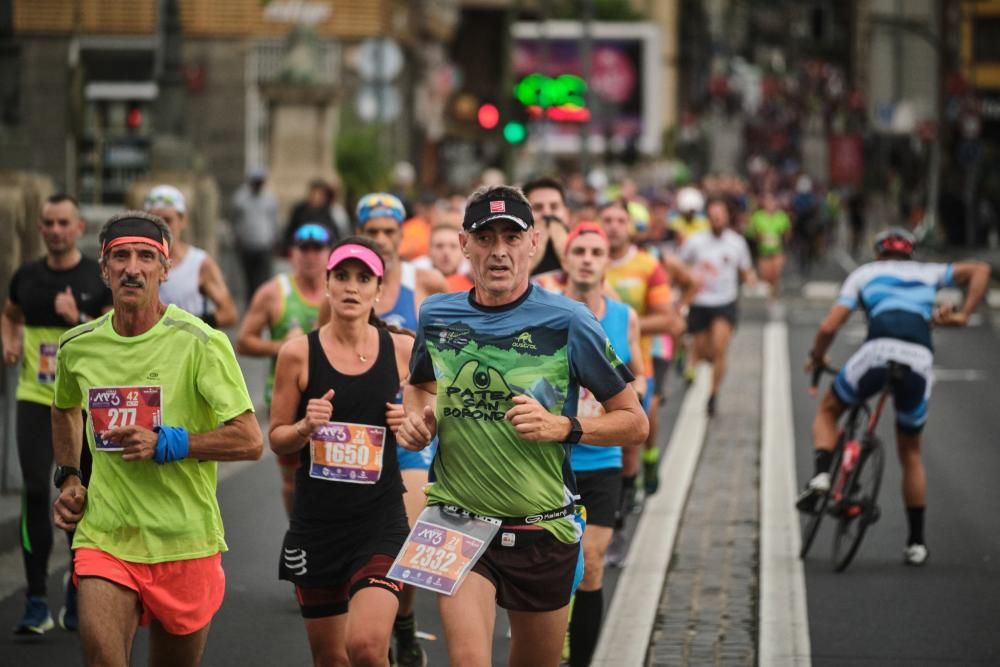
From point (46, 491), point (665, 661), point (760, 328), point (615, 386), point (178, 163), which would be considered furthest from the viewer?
point (760, 328)

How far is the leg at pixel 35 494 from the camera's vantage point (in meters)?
9.00

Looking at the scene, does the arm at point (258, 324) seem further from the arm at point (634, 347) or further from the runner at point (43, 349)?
the arm at point (634, 347)

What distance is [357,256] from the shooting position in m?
7.13

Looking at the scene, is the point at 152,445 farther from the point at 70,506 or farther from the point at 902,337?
the point at 902,337

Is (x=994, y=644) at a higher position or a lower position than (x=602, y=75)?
lower

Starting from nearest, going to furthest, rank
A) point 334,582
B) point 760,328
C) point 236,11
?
point 334,582
point 760,328
point 236,11

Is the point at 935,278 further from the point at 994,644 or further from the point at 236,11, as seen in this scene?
the point at 236,11

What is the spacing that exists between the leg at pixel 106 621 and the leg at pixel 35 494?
3164 mm

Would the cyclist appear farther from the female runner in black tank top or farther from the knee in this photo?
the knee

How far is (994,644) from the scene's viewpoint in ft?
29.3

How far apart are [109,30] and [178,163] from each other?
75.3ft

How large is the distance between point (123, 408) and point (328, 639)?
1.33 metres

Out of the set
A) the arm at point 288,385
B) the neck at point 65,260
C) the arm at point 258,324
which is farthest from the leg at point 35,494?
the arm at point 288,385

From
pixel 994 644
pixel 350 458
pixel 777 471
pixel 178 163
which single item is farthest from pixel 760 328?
pixel 350 458
